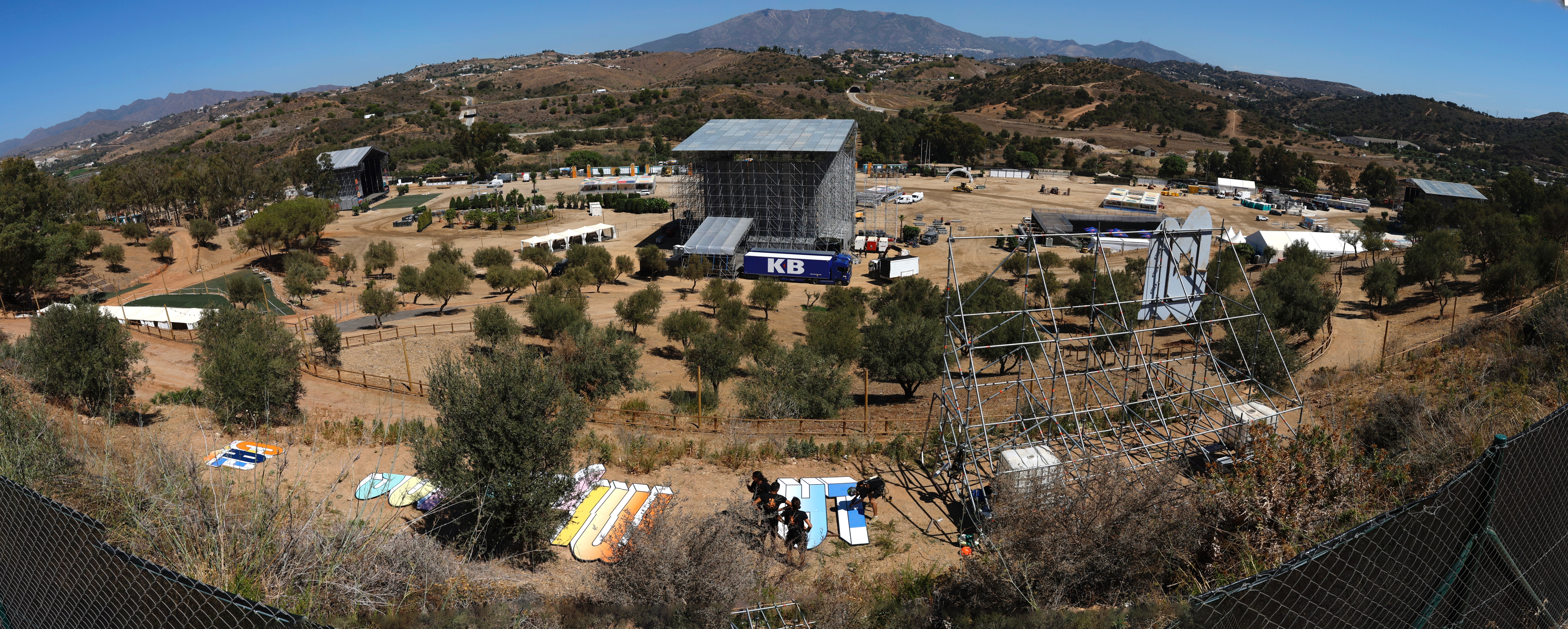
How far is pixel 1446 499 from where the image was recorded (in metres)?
4.47

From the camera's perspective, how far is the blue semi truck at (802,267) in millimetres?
42156

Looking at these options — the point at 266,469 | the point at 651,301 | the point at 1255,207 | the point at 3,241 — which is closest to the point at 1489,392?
the point at 266,469

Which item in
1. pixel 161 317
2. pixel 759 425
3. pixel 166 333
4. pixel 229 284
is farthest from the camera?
pixel 229 284

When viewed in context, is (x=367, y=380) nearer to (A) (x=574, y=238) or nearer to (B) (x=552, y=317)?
(B) (x=552, y=317)

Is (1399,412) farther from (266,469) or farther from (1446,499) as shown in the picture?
(266,469)

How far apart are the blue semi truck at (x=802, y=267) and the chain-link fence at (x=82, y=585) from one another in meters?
38.2

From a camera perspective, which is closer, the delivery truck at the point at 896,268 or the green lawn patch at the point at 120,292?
the green lawn patch at the point at 120,292

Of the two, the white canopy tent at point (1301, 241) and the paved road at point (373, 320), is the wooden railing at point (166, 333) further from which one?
the white canopy tent at point (1301, 241)

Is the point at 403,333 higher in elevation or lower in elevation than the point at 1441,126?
lower

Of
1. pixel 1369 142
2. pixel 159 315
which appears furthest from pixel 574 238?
pixel 1369 142

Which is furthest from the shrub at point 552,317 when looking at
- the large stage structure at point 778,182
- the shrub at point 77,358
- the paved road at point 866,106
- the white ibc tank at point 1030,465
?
the paved road at point 866,106

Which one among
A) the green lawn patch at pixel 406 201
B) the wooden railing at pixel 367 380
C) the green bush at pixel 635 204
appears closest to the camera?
the wooden railing at pixel 367 380

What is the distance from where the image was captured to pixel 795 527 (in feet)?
30.9

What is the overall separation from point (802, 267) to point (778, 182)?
8.73 meters
